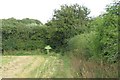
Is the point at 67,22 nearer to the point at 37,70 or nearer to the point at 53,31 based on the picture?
the point at 53,31

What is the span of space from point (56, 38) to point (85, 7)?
5381 mm

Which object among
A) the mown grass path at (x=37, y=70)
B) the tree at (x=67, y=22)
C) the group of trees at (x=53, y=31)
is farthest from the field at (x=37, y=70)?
the tree at (x=67, y=22)

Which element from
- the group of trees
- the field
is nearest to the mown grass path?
the field

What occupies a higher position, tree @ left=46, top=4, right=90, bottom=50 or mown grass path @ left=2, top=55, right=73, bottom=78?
tree @ left=46, top=4, right=90, bottom=50

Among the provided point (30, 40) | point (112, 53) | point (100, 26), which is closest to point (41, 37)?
point (30, 40)

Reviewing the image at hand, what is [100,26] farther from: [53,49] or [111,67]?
[53,49]

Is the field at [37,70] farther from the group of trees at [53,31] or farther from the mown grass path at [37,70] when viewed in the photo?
the group of trees at [53,31]

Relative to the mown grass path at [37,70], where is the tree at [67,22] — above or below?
above

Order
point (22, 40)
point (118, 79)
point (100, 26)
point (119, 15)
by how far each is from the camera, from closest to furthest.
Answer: point (118, 79)
point (119, 15)
point (100, 26)
point (22, 40)

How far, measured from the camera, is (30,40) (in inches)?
1410

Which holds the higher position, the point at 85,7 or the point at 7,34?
the point at 85,7

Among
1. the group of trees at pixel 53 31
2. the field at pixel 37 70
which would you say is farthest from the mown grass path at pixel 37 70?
the group of trees at pixel 53 31

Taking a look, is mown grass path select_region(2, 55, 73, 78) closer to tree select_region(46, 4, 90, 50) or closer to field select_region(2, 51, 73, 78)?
field select_region(2, 51, 73, 78)

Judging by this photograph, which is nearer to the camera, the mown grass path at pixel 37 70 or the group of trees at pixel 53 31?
the mown grass path at pixel 37 70
